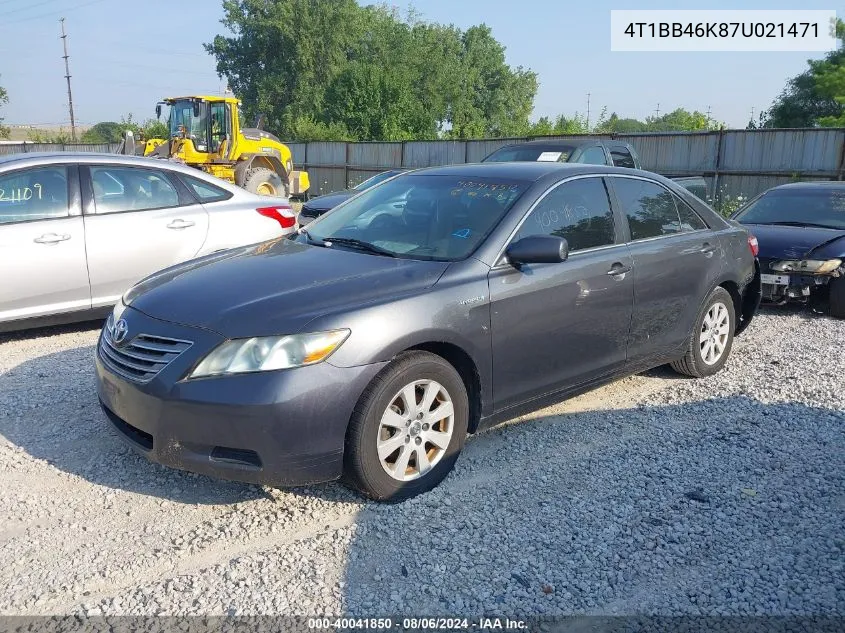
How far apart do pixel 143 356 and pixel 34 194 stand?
3.30 m

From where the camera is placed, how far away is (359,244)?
439 cm

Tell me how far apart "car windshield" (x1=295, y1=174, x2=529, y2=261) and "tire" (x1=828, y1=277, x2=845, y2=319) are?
4897mm

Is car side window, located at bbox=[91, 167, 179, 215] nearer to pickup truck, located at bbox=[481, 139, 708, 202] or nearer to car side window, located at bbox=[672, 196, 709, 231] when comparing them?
car side window, located at bbox=[672, 196, 709, 231]

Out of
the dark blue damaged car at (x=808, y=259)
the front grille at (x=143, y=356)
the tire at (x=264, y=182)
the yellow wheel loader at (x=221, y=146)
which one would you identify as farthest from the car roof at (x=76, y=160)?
the yellow wheel loader at (x=221, y=146)

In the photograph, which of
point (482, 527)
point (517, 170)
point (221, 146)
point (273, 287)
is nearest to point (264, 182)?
point (221, 146)

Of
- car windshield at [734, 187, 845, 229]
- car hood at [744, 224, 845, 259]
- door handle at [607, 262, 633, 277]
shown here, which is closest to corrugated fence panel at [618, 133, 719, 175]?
car windshield at [734, 187, 845, 229]

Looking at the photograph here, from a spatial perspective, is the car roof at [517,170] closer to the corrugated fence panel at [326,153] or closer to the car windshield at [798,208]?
the car windshield at [798,208]

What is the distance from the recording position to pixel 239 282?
3.81 meters

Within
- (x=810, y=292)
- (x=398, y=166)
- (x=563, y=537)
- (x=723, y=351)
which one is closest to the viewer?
(x=563, y=537)

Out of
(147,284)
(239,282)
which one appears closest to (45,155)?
(147,284)

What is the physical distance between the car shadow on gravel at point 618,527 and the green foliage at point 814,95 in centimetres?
4025

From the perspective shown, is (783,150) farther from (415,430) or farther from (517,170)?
(415,430)

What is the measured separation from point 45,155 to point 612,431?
508 cm

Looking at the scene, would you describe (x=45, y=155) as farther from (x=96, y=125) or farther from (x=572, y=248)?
(x=96, y=125)
